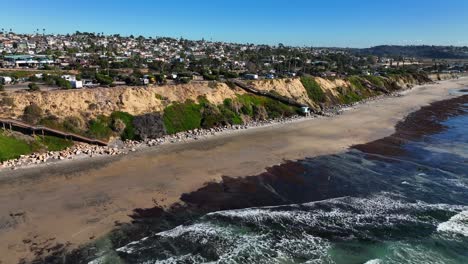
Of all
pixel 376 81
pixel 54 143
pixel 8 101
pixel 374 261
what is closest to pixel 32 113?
pixel 8 101

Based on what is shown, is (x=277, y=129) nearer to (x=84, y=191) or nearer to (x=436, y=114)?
(x=84, y=191)

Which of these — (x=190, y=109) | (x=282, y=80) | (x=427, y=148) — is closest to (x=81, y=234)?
(x=190, y=109)

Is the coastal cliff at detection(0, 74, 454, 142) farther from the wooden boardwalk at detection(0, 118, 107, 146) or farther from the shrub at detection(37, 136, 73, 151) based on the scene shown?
the shrub at detection(37, 136, 73, 151)

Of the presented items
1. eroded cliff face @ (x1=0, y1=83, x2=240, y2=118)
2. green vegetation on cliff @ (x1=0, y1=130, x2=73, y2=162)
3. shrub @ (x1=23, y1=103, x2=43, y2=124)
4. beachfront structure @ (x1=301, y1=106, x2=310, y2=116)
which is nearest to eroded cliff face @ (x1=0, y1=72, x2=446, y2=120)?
Result: eroded cliff face @ (x1=0, y1=83, x2=240, y2=118)

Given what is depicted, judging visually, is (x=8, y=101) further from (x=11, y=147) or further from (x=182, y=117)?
(x=182, y=117)

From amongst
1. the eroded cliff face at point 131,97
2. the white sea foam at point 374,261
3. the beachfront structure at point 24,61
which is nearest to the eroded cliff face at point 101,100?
the eroded cliff face at point 131,97

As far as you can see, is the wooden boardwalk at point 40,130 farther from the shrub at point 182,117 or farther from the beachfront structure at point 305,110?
the beachfront structure at point 305,110
